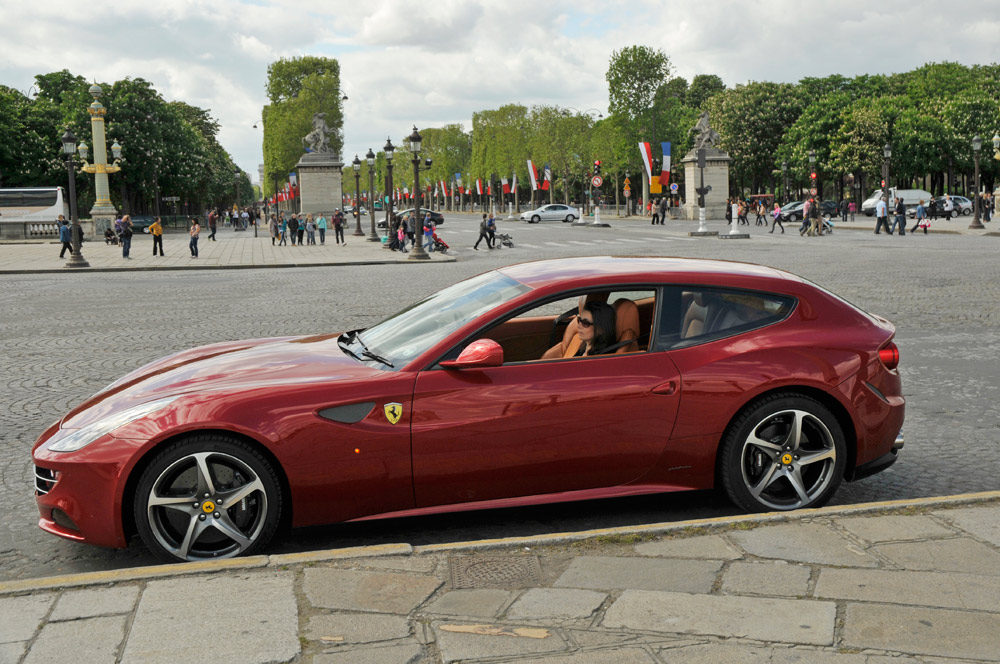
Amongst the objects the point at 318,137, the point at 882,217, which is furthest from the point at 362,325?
the point at 318,137

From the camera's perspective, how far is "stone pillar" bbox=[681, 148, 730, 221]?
201 feet

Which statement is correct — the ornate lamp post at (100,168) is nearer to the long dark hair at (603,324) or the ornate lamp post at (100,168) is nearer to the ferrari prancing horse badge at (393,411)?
the long dark hair at (603,324)

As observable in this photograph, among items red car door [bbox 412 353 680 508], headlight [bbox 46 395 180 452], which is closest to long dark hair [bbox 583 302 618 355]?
red car door [bbox 412 353 680 508]

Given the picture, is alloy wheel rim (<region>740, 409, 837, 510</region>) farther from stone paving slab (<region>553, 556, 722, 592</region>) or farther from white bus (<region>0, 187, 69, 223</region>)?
white bus (<region>0, 187, 69, 223</region>)

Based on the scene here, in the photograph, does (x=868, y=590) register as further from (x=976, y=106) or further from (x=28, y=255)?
(x=976, y=106)

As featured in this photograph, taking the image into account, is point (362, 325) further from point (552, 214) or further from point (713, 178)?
point (552, 214)

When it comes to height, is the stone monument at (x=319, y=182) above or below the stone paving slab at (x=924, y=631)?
above

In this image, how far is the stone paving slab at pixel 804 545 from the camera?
395 cm

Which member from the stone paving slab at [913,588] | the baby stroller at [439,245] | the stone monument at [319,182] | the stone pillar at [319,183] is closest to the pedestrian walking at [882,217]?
the baby stroller at [439,245]

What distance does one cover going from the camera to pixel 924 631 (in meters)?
3.28

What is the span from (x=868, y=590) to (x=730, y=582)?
0.49 m

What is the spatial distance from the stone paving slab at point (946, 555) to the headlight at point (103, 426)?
3072mm

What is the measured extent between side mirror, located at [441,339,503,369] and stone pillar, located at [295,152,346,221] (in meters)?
59.8

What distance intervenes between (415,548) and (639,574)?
93 cm
